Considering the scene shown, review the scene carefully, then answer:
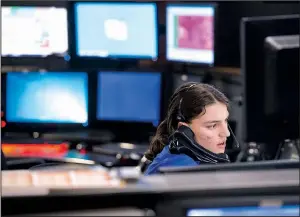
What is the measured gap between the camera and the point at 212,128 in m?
2.11

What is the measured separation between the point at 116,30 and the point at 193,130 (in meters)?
2.30

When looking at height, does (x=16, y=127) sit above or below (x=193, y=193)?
below

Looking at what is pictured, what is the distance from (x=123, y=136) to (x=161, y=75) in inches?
18.0

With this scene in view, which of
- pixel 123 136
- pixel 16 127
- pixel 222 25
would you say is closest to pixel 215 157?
pixel 222 25

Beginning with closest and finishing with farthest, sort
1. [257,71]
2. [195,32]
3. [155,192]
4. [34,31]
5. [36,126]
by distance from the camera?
[155,192] → [257,71] → [195,32] → [36,126] → [34,31]

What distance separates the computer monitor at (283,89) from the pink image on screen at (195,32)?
178 cm

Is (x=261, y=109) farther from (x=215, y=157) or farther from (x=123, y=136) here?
(x=123, y=136)

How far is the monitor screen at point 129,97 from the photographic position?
13.4ft

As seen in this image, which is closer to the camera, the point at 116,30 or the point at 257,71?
the point at 257,71

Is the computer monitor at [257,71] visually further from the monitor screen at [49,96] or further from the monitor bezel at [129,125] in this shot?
the monitor screen at [49,96]

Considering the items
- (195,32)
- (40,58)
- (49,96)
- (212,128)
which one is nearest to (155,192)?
(212,128)

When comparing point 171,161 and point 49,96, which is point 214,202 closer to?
point 171,161

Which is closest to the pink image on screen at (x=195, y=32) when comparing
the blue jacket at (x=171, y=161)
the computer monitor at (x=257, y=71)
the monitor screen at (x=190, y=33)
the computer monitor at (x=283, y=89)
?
the monitor screen at (x=190, y=33)

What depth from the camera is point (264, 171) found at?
0.92 meters
